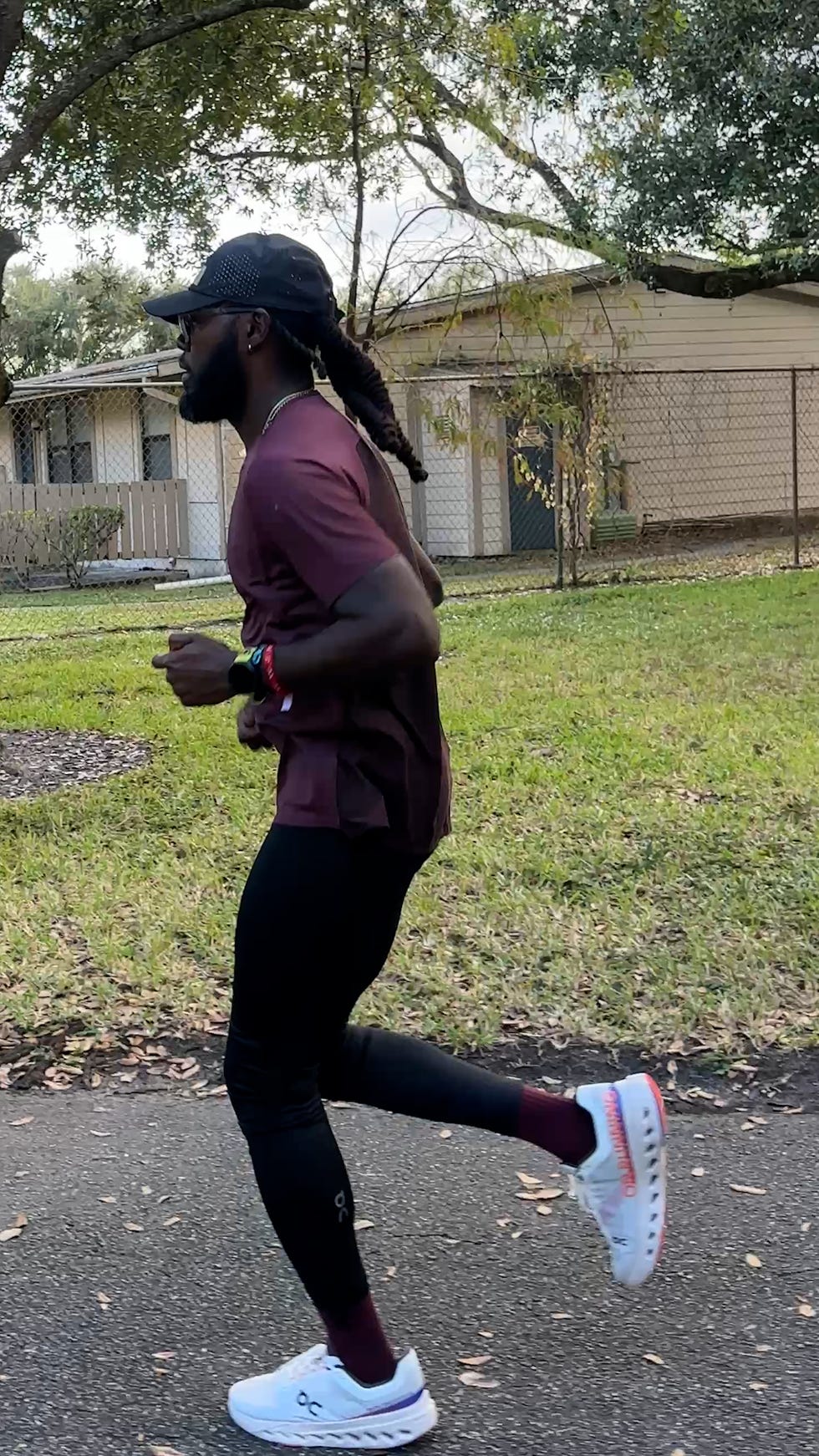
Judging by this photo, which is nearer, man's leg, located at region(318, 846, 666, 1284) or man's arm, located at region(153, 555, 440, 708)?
man's arm, located at region(153, 555, 440, 708)

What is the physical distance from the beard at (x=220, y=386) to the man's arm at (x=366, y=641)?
1.28 feet

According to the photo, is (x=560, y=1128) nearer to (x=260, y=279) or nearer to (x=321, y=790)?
(x=321, y=790)

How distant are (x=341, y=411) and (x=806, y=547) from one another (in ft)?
53.0

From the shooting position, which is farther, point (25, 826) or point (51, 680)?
point (51, 680)

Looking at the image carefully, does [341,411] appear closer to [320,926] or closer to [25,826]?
[320,926]

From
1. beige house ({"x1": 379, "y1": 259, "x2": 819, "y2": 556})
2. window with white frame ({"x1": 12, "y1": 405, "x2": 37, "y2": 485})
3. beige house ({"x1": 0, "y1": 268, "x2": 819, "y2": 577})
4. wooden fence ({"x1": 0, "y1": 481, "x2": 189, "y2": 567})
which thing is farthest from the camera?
window with white frame ({"x1": 12, "y1": 405, "x2": 37, "y2": 485})

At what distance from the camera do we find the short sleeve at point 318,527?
2.09 m

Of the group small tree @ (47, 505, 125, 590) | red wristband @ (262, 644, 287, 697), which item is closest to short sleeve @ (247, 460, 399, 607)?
red wristband @ (262, 644, 287, 697)

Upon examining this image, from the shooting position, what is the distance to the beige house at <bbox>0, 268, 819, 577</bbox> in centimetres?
1869

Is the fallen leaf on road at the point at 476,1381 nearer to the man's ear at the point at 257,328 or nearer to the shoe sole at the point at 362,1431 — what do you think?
the shoe sole at the point at 362,1431

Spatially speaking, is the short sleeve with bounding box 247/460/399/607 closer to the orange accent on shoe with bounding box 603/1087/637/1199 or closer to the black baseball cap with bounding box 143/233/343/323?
the black baseball cap with bounding box 143/233/343/323

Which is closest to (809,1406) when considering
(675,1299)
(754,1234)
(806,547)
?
(675,1299)

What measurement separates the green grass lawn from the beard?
2126mm

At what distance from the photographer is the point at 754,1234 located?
2965mm
